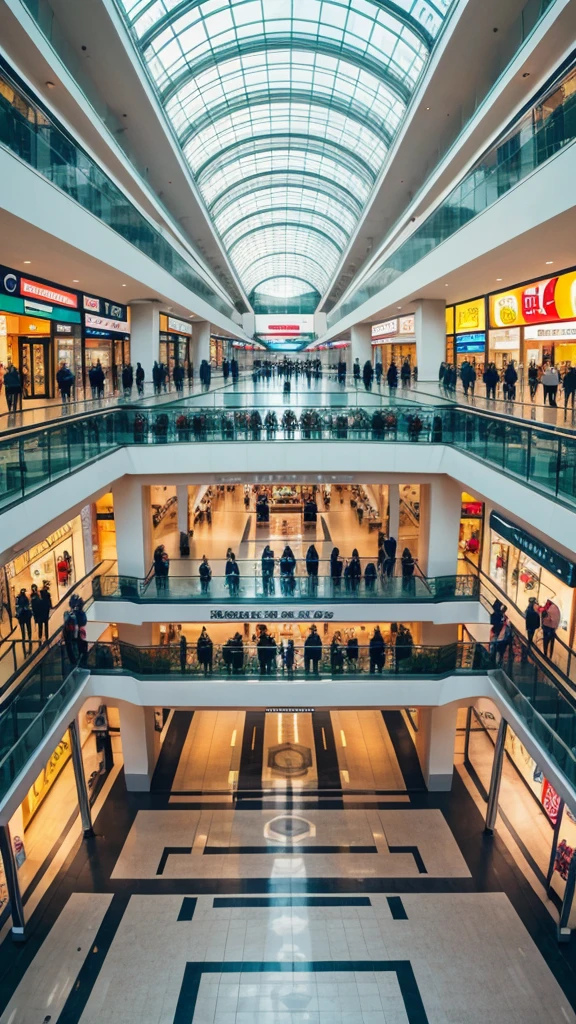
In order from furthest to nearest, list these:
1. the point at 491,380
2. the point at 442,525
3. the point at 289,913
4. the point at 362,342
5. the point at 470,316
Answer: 1. the point at 362,342
2. the point at 470,316
3. the point at 442,525
4. the point at 491,380
5. the point at 289,913

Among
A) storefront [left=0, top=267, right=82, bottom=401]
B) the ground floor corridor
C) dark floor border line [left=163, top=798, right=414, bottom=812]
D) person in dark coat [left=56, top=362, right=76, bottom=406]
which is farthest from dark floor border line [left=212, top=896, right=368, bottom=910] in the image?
storefront [left=0, top=267, right=82, bottom=401]

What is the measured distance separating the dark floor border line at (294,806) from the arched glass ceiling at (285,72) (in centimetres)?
1988

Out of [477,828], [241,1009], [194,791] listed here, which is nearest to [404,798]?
[477,828]

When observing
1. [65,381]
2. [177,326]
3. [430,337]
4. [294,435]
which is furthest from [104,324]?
[430,337]

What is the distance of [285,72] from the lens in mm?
32156

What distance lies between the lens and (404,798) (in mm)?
17984

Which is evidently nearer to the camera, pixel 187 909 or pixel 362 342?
pixel 187 909

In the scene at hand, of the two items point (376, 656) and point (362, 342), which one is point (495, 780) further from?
point (362, 342)

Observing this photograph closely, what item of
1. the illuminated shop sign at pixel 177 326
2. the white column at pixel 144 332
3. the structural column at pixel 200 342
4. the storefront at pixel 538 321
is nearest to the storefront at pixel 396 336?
the storefront at pixel 538 321

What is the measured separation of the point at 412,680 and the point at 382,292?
51.9ft

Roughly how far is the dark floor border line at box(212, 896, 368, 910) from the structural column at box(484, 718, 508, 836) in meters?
3.54

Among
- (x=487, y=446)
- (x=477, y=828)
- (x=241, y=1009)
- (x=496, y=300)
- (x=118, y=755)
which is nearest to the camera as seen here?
(x=241, y=1009)

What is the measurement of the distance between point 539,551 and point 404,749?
9025mm

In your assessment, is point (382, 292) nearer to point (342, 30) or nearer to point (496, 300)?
point (496, 300)
